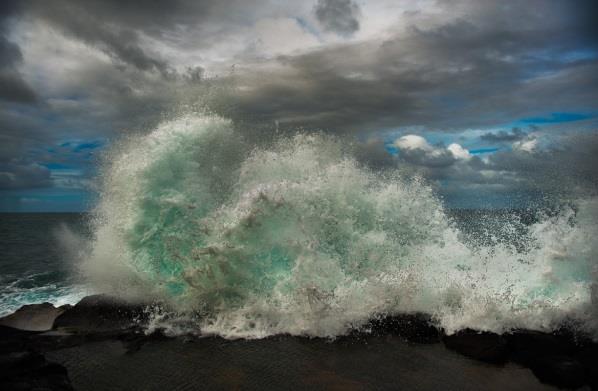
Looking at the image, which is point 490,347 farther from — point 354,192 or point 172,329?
point 172,329

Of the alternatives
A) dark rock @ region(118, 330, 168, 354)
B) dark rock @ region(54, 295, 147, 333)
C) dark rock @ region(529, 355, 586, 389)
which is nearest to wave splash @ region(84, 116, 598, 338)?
dark rock @ region(54, 295, 147, 333)

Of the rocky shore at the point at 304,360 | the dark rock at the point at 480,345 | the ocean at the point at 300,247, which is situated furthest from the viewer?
the ocean at the point at 300,247

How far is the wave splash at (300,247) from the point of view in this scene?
867 cm

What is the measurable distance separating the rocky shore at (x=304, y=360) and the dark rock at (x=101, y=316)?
0.10 m

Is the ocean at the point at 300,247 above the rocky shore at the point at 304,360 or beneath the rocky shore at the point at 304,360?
above

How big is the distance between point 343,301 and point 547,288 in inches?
220

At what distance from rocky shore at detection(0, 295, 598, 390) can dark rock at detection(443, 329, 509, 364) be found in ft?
0.06

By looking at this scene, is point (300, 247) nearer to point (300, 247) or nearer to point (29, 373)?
point (300, 247)

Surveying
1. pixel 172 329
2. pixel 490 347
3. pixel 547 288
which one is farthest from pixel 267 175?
pixel 547 288

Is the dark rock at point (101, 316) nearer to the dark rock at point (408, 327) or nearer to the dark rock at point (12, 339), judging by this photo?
the dark rock at point (12, 339)

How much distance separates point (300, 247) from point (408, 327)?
3.17 meters

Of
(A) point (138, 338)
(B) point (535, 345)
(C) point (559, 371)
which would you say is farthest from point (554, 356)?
(A) point (138, 338)

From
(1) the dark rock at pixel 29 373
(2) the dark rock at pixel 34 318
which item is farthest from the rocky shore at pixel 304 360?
(2) the dark rock at pixel 34 318

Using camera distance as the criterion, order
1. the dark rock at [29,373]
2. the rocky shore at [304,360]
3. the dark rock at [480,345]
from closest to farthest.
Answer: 1. the dark rock at [29,373]
2. the rocky shore at [304,360]
3. the dark rock at [480,345]
